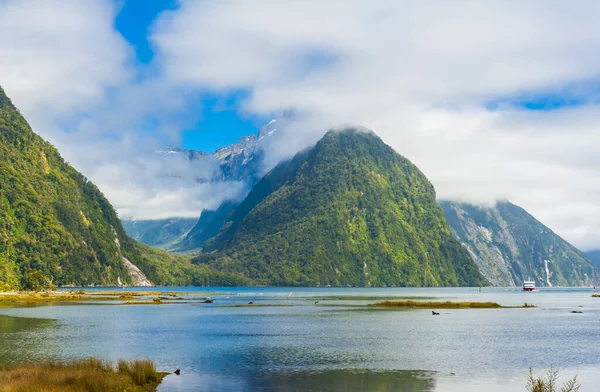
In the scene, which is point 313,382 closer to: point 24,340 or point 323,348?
point 323,348

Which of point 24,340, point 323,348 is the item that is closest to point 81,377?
point 323,348

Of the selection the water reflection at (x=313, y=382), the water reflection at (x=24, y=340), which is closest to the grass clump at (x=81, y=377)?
the water reflection at (x=313, y=382)

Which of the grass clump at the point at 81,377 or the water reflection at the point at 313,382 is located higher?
the grass clump at the point at 81,377

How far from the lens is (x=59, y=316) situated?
143 metres

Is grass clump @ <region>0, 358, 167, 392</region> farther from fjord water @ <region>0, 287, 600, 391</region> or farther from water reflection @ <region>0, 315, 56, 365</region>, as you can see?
water reflection @ <region>0, 315, 56, 365</region>

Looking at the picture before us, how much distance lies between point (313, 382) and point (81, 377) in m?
20.7

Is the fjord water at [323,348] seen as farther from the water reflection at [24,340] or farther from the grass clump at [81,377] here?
the grass clump at [81,377]

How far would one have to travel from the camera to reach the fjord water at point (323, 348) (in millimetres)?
62375

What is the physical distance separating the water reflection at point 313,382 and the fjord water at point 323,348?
9 cm

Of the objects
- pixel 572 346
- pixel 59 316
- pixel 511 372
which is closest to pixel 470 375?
pixel 511 372

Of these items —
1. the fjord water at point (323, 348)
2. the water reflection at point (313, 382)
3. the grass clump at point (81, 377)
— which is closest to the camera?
the grass clump at point (81, 377)

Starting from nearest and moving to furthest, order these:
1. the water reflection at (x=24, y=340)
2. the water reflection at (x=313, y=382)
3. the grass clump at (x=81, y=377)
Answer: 1. the grass clump at (x=81, y=377)
2. the water reflection at (x=313, y=382)
3. the water reflection at (x=24, y=340)

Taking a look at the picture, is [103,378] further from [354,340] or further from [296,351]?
[354,340]

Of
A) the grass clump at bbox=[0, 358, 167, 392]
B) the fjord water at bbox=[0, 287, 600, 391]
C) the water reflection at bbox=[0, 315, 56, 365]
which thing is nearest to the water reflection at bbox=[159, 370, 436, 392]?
the fjord water at bbox=[0, 287, 600, 391]
